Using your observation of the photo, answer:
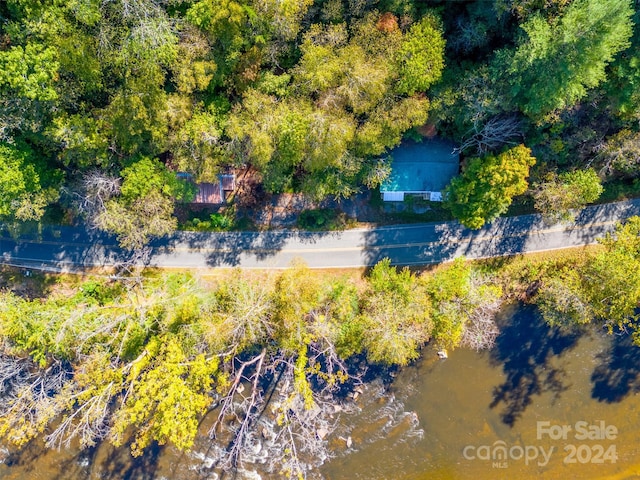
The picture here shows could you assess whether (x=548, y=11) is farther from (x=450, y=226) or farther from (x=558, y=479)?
(x=558, y=479)

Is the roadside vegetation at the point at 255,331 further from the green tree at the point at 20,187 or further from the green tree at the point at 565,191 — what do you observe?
the green tree at the point at 20,187

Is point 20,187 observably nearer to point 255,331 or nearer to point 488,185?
point 255,331

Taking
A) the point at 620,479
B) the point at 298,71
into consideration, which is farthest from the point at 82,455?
the point at 620,479

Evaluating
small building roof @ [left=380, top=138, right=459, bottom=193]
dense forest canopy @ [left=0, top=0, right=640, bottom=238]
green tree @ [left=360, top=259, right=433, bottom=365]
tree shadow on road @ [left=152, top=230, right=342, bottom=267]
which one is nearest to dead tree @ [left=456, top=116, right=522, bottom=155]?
dense forest canopy @ [left=0, top=0, right=640, bottom=238]

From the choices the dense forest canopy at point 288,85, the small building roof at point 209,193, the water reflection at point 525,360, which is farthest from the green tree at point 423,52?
the water reflection at point 525,360

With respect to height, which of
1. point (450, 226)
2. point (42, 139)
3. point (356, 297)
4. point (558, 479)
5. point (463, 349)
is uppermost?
point (42, 139)

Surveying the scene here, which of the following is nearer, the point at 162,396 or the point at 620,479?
the point at 162,396

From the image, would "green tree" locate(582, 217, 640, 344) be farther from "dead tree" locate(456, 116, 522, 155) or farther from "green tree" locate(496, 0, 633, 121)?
"green tree" locate(496, 0, 633, 121)
